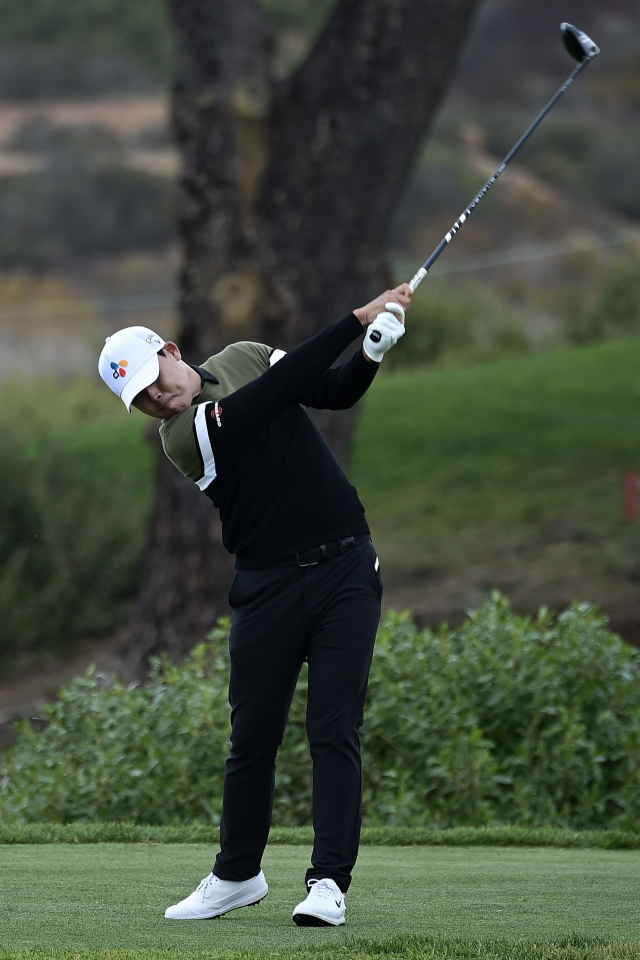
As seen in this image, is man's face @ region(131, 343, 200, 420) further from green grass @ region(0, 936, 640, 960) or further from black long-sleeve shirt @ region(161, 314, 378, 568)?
green grass @ region(0, 936, 640, 960)

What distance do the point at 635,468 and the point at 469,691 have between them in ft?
30.1

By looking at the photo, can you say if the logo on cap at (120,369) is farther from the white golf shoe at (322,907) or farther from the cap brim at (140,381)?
the white golf shoe at (322,907)

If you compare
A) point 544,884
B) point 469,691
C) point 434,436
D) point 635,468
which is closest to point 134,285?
point 434,436

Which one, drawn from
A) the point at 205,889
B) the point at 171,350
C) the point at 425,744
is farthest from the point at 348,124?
the point at 205,889

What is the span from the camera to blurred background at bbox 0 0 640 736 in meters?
13.1

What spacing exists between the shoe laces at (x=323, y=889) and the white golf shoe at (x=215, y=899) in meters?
0.32

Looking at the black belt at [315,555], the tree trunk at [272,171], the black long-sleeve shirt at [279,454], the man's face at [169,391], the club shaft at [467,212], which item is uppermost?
the tree trunk at [272,171]

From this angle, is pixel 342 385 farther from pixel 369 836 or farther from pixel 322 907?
pixel 369 836

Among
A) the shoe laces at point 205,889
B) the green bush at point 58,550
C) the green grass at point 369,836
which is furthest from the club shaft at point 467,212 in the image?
the green bush at point 58,550

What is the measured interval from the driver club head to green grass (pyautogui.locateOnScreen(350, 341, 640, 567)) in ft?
29.2

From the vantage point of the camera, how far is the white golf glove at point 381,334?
4.40 m

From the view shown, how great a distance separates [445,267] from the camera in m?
33.8

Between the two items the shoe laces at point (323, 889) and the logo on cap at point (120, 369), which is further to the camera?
the logo on cap at point (120, 369)

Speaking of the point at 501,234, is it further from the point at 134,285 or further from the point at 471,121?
the point at 134,285
